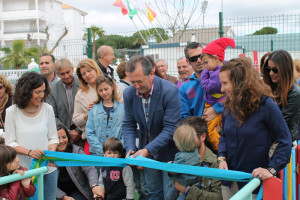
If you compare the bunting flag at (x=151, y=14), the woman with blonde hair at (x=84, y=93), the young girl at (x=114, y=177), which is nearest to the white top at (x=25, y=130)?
the young girl at (x=114, y=177)

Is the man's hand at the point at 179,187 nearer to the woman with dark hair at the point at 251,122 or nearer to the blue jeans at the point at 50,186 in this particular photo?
the woman with dark hair at the point at 251,122

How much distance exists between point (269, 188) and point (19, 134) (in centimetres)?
259

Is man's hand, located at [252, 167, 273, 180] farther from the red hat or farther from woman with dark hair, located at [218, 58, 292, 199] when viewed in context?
the red hat

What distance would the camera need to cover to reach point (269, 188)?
7.43ft

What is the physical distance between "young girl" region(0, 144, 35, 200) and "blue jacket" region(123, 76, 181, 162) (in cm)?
105

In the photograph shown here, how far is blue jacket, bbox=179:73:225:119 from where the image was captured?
3843 mm

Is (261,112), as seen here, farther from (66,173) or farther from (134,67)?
(66,173)

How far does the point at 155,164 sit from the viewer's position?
2688 mm

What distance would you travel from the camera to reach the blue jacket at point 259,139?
240cm

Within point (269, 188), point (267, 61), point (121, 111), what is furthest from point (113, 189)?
point (267, 61)

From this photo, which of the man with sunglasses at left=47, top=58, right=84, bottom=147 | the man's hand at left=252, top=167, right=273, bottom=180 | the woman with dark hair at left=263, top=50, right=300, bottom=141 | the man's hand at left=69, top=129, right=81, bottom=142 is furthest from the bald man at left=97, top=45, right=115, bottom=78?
the man's hand at left=252, top=167, right=273, bottom=180

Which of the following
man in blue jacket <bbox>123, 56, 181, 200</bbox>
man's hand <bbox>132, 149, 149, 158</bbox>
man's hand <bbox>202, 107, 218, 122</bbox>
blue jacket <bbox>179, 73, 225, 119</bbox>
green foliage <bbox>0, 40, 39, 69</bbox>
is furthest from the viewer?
green foliage <bbox>0, 40, 39, 69</bbox>

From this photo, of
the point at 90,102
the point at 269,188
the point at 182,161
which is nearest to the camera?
the point at 269,188

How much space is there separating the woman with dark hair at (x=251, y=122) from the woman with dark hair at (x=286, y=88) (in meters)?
0.83
